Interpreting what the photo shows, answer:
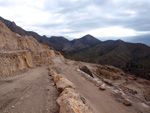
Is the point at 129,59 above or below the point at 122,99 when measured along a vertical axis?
below

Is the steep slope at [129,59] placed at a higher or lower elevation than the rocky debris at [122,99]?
lower

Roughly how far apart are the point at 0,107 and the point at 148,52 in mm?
71893

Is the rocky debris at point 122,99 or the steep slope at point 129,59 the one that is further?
the steep slope at point 129,59

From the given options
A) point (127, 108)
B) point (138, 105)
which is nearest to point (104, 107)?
point (127, 108)

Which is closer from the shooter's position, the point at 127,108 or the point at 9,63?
the point at 127,108

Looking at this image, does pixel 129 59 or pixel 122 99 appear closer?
pixel 122 99

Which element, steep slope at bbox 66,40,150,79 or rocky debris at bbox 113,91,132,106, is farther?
steep slope at bbox 66,40,150,79

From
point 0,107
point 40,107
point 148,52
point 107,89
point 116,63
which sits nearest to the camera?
point 0,107

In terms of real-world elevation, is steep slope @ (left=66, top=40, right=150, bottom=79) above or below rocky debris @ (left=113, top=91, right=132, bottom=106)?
below

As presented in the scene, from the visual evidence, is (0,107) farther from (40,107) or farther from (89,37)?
(89,37)

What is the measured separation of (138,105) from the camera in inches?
258

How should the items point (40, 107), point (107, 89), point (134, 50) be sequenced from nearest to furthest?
point (40, 107), point (107, 89), point (134, 50)

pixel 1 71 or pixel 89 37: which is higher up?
pixel 89 37

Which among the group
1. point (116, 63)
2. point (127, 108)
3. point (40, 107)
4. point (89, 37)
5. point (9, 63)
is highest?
point (89, 37)
